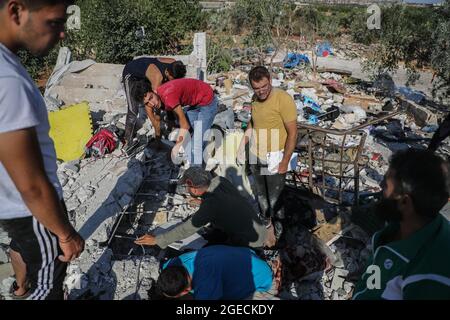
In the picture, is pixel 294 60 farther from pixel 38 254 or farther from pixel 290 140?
pixel 38 254

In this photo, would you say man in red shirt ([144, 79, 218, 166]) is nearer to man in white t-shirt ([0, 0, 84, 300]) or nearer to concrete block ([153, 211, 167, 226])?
concrete block ([153, 211, 167, 226])

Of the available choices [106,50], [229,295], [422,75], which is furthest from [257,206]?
[422,75]

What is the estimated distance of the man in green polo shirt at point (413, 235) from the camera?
133 centimetres

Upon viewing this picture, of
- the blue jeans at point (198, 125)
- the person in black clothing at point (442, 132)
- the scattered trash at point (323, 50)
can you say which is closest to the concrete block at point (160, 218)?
the blue jeans at point (198, 125)

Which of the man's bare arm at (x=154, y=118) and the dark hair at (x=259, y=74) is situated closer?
the dark hair at (x=259, y=74)

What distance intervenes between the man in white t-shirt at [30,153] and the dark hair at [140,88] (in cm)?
260

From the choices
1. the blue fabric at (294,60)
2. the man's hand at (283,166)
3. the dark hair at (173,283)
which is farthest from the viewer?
the blue fabric at (294,60)

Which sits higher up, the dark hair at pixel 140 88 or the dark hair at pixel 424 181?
the dark hair at pixel 424 181

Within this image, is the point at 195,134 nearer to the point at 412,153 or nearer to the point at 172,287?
the point at 172,287

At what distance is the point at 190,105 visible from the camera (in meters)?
4.39

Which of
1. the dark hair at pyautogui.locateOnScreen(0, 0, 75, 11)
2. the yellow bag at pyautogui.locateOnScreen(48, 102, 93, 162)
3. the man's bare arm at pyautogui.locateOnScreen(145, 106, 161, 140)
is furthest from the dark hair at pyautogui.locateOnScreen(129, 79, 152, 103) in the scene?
the dark hair at pyautogui.locateOnScreen(0, 0, 75, 11)

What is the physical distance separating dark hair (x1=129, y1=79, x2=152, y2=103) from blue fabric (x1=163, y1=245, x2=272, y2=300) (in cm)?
221

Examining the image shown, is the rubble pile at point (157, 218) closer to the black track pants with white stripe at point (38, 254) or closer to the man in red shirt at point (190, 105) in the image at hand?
the man in red shirt at point (190, 105)

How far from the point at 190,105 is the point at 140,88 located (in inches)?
24.5
